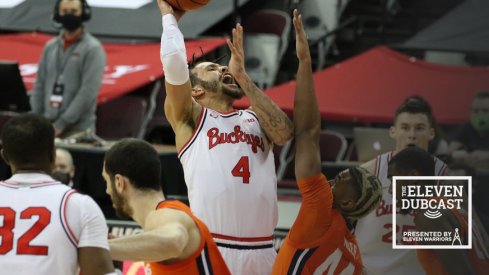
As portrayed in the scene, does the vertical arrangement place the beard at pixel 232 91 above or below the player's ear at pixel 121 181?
above

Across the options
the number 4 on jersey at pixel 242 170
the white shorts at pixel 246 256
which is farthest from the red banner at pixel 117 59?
the white shorts at pixel 246 256

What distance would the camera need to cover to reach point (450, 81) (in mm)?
7066

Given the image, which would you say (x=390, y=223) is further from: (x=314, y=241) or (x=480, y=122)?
(x=314, y=241)

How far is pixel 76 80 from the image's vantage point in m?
9.42

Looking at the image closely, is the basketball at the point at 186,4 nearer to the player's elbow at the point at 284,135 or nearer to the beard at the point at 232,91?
the beard at the point at 232,91

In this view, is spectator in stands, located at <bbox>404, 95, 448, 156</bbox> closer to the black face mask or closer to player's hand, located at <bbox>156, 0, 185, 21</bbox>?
player's hand, located at <bbox>156, 0, 185, 21</bbox>

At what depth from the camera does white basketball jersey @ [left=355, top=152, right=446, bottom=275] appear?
6.73m

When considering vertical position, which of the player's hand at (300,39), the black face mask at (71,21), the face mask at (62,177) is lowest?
the face mask at (62,177)

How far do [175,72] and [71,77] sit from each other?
3976 mm

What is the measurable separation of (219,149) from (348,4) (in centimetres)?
654

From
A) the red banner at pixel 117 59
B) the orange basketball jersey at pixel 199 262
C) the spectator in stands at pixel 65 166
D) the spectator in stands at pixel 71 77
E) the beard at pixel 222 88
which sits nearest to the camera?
the orange basketball jersey at pixel 199 262

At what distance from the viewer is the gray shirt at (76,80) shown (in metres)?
9.33

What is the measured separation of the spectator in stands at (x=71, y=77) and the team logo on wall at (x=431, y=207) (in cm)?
328

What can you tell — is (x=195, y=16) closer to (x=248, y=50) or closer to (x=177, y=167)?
(x=248, y=50)
